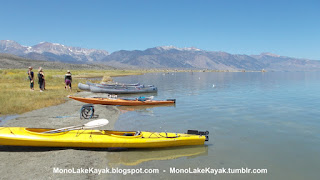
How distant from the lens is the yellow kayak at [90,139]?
380 inches

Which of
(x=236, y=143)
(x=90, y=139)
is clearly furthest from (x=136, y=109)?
(x=90, y=139)

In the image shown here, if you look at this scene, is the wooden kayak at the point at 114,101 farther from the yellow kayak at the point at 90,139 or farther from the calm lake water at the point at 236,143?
the yellow kayak at the point at 90,139

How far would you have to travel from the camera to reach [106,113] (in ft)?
61.7

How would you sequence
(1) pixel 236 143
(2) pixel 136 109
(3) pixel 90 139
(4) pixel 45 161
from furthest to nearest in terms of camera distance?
(2) pixel 136 109 → (1) pixel 236 143 → (3) pixel 90 139 → (4) pixel 45 161

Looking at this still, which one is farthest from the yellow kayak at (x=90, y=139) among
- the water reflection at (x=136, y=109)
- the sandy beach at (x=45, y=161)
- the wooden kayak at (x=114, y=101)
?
the wooden kayak at (x=114, y=101)

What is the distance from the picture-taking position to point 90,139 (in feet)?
33.0

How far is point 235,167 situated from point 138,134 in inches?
176

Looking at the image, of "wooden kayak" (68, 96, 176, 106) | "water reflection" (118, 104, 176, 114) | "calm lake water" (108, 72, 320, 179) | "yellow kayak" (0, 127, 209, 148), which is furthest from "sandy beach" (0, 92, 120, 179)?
"wooden kayak" (68, 96, 176, 106)

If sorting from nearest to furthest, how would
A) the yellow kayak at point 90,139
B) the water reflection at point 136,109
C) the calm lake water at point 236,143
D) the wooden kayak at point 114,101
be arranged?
the calm lake water at point 236,143 < the yellow kayak at point 90,139 < the water reflection at point 136,109 < the wooden kayak at point 114,101

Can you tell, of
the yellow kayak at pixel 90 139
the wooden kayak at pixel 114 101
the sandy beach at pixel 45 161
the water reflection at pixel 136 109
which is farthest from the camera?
the wooden kayak at pixel 114 101

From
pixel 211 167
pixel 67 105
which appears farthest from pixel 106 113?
pixel 211 167

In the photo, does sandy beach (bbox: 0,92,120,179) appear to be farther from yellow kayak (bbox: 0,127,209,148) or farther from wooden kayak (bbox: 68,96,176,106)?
wooden kayak (bbox: 68,96,176,106)

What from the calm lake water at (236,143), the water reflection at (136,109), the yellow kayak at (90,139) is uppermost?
the yellow kayak at (90,139)

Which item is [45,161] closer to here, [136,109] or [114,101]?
[136,109]
